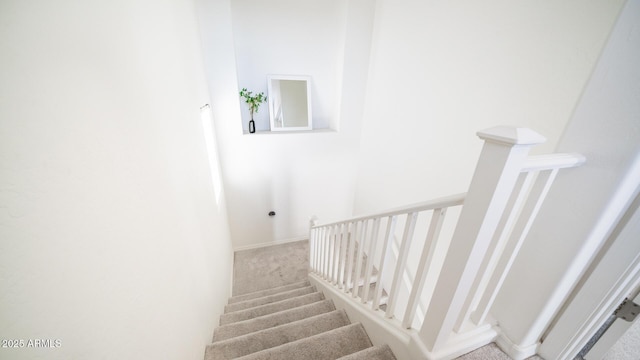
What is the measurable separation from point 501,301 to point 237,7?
3.54 m

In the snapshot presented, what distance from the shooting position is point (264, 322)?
1646 millimetres

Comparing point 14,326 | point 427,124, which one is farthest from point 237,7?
point 14,326

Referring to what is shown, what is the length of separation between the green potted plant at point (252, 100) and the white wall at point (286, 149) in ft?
0.42

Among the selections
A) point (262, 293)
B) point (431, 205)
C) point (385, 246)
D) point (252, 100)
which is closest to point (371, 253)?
point (385, 246)

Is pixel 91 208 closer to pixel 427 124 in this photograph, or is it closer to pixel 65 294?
pixel 65 294

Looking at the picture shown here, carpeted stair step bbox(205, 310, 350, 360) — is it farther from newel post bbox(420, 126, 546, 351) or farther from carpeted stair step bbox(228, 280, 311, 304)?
carpeted stair step bbox(228, 280, 311, 304)

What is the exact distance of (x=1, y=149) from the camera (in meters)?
0.31

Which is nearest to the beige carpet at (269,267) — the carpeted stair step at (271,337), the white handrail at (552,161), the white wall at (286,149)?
the white wall at (286,149)

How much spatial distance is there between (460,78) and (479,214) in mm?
1355

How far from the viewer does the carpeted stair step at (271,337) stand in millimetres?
1300

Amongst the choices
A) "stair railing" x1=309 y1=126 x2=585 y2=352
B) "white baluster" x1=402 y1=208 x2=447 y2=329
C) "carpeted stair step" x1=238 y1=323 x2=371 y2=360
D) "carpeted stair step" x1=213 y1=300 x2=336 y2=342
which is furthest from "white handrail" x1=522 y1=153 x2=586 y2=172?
"carpeted stair step" x1=213 y1=300 x2=336 y2=342

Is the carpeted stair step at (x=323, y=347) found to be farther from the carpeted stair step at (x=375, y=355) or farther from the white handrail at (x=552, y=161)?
the white handrail at (x=552, y=161)

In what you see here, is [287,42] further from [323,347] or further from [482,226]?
[323,347]

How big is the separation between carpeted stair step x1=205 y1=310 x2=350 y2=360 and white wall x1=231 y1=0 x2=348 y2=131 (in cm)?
247
